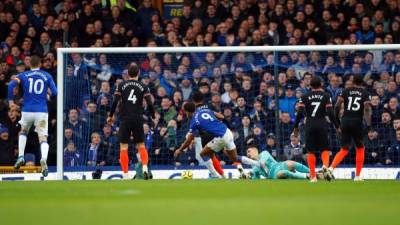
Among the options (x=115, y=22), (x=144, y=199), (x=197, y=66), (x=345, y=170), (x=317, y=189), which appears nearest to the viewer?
(x=144, y=199)

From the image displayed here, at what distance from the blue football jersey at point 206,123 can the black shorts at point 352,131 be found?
6.99 feet

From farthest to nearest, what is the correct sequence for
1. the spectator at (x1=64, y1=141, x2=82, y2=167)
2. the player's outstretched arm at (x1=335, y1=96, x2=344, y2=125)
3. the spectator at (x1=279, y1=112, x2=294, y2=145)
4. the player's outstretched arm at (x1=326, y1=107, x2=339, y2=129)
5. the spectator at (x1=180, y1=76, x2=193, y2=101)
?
1. the spectator at (x1=180, y1=76, x2=193, y2=101)
2. the spectator at (x1=279, y1=112, x2=294, y2=145)
3. the spectator at (x1=64, y1=141, x2=82, y2=167)
4. the player's outstretched arm at (x1=335, y1=96, x2=344, y2=125)
5. the player's outstretched arm at (x1=326, y1=107, x2=339, y2=129)

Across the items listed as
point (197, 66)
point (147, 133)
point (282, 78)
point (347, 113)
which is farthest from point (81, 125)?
point (347, 113)

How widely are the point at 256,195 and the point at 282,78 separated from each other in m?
7.21

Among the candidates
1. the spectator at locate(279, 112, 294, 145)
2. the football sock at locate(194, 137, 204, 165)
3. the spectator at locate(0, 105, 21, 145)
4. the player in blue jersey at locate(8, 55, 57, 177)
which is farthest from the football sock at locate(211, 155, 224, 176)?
the spectator at locate(0, 105, 21, 145)

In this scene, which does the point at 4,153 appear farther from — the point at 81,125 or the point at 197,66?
the point at 197,66

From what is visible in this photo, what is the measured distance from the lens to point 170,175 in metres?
19.0

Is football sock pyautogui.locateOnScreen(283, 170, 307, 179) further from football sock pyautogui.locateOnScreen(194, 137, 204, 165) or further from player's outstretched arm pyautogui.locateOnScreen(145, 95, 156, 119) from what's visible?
player's outstretched arm pyautogui.locateOnScreen(145, 95, 156, 119)

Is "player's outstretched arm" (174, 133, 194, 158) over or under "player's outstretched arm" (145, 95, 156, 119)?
under

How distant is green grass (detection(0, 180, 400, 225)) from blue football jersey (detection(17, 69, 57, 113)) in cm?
216

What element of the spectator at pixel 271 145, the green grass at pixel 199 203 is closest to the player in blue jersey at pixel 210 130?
the spectator at pixel 271 145

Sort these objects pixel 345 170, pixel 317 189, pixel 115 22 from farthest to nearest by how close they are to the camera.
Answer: pixel 115 22
pixel 345 170
pixel 317 189

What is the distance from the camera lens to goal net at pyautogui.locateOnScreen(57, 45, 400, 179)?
61.8 feet

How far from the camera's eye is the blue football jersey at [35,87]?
16844 mm
